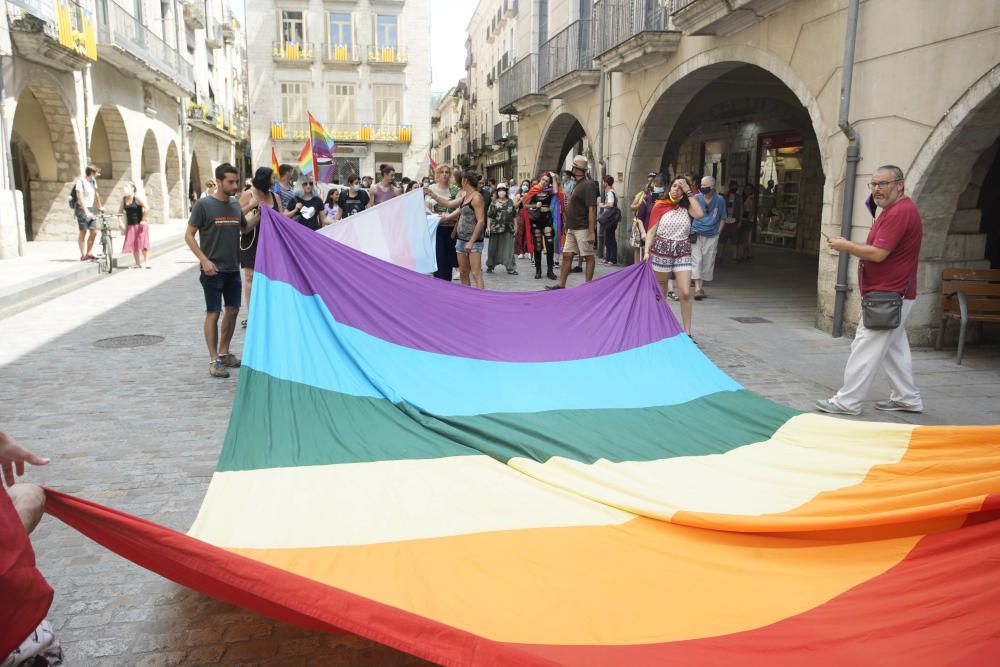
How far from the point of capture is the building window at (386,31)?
42594 millimetres

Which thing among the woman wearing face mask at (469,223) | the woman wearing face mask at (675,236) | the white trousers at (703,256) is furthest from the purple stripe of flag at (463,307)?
the white trousers at (703,256)

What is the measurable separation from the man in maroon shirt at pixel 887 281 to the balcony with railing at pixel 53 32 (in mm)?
15907

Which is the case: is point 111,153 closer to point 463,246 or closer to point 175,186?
point 175,186

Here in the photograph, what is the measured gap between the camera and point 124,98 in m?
23.2

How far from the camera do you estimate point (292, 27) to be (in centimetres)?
4228

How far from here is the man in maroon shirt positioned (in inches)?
212

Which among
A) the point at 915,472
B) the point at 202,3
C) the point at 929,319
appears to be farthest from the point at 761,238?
the point at 202,3

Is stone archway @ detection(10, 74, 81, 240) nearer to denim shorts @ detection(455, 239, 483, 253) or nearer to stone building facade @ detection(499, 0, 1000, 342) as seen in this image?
stone building facade @ detection(499, 0, 1000, 342)

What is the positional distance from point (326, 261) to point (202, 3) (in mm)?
37667

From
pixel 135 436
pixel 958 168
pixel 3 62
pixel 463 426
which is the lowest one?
pixel 135 436

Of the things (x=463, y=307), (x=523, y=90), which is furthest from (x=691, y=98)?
(x=463, y=307)

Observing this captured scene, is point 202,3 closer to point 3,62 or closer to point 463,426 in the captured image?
point 3,62

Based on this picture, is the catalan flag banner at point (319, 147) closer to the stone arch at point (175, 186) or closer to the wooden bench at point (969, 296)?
the wooden bench at point (969, 296)

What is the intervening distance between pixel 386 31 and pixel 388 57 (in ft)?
5.76
